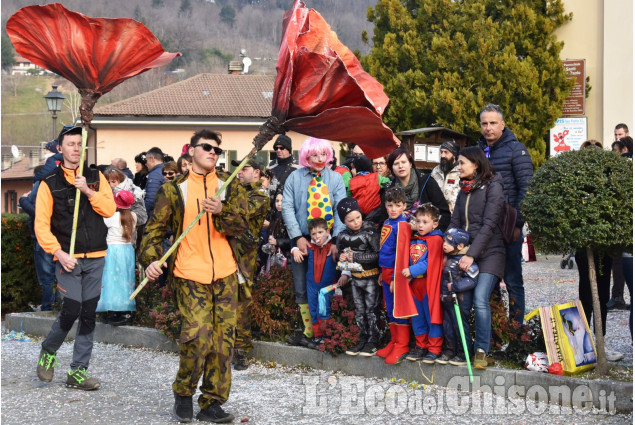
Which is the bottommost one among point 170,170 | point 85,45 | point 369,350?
point 369,350

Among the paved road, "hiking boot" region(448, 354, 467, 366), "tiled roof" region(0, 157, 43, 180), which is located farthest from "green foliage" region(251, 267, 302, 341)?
"tiled roof" region(0, 157, 43, 180)

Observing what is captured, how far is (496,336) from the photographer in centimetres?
762

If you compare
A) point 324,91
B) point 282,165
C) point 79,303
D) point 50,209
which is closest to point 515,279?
point 324,91

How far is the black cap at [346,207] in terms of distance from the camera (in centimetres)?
822

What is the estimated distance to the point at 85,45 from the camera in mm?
6887

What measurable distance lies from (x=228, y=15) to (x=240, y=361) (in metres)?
154

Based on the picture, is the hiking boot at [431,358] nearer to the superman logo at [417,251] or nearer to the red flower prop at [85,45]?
the superman logo at [417,251]

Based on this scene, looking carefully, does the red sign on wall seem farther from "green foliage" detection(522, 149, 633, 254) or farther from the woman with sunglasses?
"green foliage" detection(522, 149, 633, 254)

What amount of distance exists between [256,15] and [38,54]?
144292 mm

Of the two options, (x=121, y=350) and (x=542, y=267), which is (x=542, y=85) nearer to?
(x=542, y=267)

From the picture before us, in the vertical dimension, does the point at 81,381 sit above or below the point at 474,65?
below

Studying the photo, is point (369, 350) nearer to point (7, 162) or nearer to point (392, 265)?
point (392, 265)

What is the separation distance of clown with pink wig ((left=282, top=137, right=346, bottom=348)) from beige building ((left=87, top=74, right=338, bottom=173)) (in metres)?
33.1

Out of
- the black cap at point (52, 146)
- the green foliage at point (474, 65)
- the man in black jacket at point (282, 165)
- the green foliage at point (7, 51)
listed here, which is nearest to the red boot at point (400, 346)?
the man in black jacket at point (282, 165)
